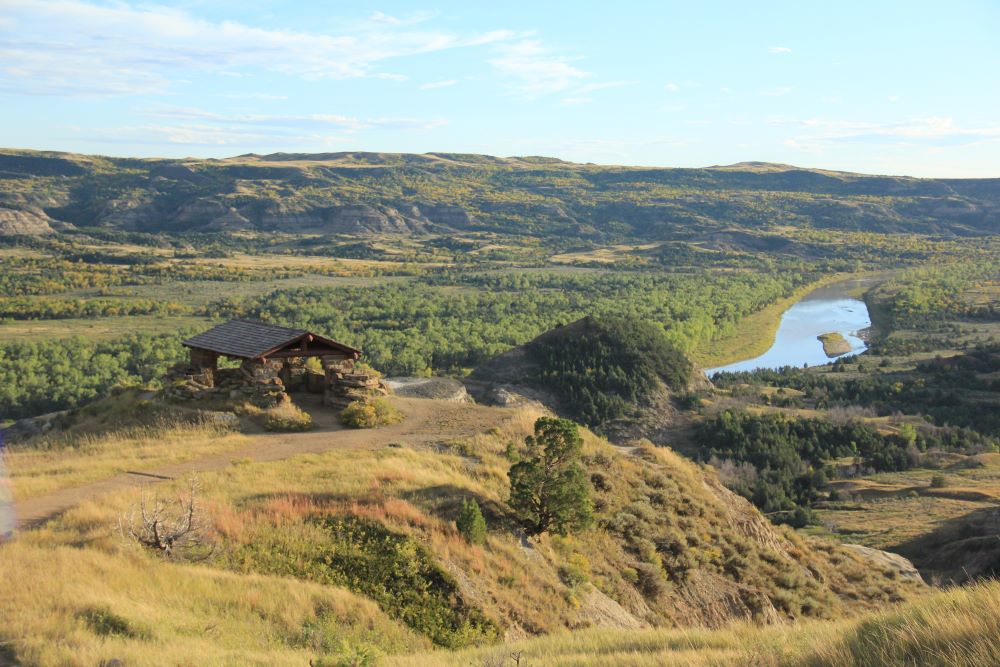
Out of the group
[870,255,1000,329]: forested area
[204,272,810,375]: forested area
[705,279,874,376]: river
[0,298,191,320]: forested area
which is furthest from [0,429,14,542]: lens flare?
[870,255,1000,329]: forested area

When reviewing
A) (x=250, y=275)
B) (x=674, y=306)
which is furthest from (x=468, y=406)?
(x=250, y=275)

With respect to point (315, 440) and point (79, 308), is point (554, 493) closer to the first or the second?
point (315, 440)

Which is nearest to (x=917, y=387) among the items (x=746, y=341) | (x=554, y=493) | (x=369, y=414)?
(x=746, y=341)

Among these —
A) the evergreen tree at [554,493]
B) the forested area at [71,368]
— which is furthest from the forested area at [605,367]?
the evergreen tree at [554,493]

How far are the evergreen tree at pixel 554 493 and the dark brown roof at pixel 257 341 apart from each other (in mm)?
11404

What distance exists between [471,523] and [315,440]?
916cm

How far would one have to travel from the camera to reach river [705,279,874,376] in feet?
298

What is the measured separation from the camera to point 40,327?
88.0m

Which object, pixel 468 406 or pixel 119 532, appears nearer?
pixel 119 532

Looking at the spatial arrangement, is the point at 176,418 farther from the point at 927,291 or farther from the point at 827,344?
the point at 927,291

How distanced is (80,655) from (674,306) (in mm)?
107925

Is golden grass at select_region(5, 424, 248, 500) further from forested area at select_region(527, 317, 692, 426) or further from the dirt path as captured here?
forested area at select_region(527, 317, 692, 426)

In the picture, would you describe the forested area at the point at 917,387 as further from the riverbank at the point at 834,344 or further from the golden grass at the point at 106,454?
the golden grass at the point at 106,454

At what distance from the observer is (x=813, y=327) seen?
365ft
